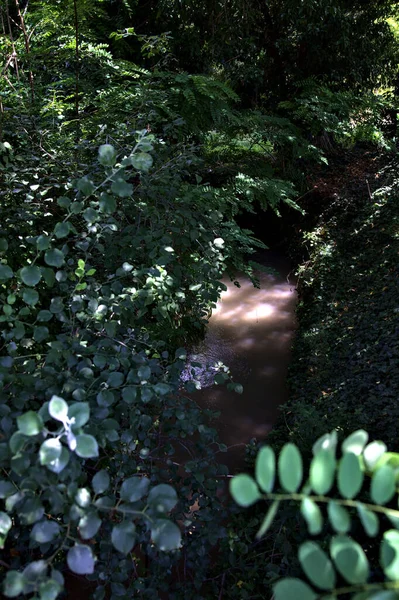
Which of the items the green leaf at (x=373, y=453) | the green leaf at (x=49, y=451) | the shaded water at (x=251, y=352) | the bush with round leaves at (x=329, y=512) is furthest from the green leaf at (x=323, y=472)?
the shaded water at (x=251, y=352)

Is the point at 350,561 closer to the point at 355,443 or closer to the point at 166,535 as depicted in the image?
the point at 355,443

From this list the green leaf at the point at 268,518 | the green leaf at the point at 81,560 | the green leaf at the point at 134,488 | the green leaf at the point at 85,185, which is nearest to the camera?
the green leaf at the point at 268,518

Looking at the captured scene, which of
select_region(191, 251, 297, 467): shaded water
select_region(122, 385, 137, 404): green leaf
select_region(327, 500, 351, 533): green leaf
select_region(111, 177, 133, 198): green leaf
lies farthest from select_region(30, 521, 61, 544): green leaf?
select_region(191, 251, 297, 467): shaded water

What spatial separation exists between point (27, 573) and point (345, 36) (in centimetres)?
678

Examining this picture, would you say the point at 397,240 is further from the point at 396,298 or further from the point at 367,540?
the point at 367,540

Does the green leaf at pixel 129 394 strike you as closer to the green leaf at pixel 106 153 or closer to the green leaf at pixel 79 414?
the green leaf at pixel 79 414

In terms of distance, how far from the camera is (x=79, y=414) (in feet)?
2.60

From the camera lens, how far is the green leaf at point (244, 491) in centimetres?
50

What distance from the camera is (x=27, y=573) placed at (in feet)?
2.31

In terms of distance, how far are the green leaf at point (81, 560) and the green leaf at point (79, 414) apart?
0.17m

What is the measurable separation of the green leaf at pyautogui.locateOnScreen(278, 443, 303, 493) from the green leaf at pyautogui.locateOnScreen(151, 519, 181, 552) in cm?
27

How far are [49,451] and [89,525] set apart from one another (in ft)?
0.46

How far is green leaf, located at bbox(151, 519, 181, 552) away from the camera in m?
0.71

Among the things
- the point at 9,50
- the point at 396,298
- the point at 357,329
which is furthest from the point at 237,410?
the point at 9,50
